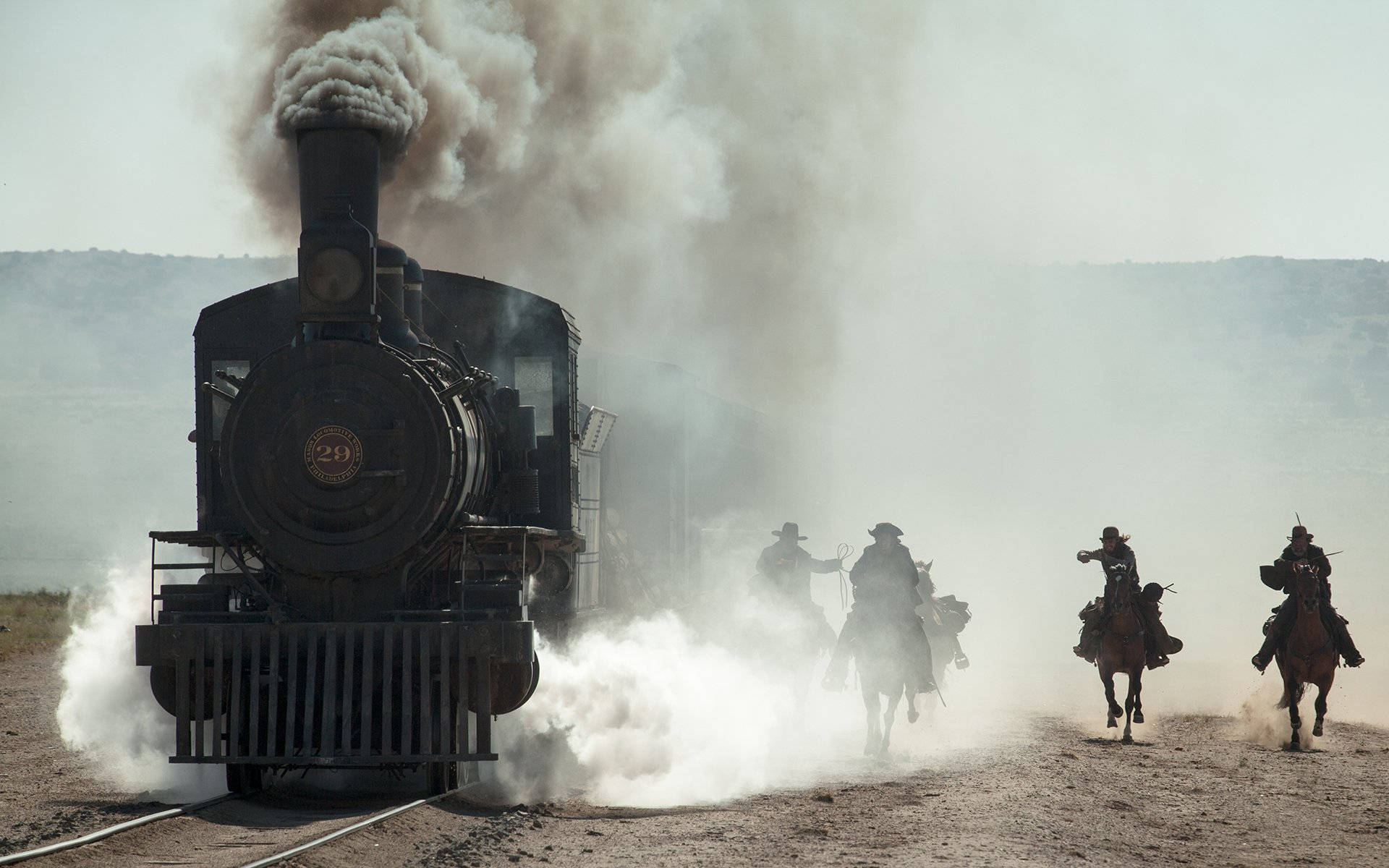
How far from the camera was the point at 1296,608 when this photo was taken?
14.1 m

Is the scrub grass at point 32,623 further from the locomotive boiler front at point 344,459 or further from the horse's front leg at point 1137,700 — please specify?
the horse's front leg at point 1137,700

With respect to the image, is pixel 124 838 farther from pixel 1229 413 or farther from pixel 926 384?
pixel 1229 413

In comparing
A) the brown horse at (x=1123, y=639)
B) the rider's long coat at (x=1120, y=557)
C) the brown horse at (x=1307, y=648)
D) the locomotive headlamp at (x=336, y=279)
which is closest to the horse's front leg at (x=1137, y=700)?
the brown horse at (x=1123, y=639)

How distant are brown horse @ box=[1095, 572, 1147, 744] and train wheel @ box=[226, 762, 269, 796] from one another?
849 centimetres

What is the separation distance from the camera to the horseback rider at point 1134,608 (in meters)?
14.9

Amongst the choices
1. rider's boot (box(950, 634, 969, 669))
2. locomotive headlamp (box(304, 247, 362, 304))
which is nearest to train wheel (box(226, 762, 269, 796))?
locomotive headlamp (box(304, 247, 362, 304))

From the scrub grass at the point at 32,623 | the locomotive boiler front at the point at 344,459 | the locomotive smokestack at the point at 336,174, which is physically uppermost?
the locomotive smokestack at the point at 336,174

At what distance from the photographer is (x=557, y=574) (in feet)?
36.7

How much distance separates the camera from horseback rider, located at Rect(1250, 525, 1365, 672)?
13969mm

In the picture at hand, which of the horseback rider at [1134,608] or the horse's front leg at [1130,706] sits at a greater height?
the horseback rider at [1134,608]

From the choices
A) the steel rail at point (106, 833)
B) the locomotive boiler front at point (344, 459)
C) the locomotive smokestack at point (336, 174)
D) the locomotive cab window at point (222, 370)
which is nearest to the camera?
the steel rail at point (106, 833)

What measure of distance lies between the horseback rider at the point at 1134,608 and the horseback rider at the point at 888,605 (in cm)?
201

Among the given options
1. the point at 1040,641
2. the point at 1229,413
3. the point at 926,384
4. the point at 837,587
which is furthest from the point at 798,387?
the point at 1229,413

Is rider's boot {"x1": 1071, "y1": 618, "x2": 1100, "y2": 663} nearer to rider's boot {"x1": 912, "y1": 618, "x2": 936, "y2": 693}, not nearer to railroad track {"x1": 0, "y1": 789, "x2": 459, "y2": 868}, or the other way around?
rider's boot {"x1": 912, "y1": 618, "x2": 936, "y2": 693}
